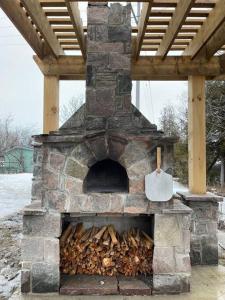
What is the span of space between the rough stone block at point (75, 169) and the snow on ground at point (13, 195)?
13.1 ft

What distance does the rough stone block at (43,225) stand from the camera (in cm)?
313

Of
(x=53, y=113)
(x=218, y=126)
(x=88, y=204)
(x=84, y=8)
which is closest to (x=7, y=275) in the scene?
(x=88, y=204)

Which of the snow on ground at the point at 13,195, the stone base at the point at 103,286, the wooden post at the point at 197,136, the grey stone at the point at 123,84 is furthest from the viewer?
the snow on ground at the point at 13,195

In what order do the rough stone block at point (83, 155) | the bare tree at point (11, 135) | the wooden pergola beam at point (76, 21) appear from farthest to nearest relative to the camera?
the bare tree at point (11, 135) < the wooden pergola beam at point (76, 21) < the rough stone block at point (83, 155)

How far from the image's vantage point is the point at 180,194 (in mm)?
4270

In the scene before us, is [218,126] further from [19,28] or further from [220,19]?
[19,28]

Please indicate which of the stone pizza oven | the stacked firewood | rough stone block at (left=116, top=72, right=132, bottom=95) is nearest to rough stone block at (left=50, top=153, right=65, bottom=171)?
the stone pizza oven

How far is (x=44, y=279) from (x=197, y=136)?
244 cm

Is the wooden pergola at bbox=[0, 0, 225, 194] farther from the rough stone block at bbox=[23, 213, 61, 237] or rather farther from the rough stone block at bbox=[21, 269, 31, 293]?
the rough stone block at bbox=[21, 269, 31, 293]

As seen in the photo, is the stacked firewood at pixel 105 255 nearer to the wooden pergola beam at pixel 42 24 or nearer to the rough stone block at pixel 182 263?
the rough stone block at pixel 182 263

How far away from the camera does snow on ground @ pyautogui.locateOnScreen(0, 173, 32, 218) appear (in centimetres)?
756

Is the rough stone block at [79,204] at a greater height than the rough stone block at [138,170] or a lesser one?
lesser

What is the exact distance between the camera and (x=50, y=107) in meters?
4.38

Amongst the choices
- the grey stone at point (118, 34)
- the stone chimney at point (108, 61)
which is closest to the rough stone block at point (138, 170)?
the stone chimney at point (108, 61)
